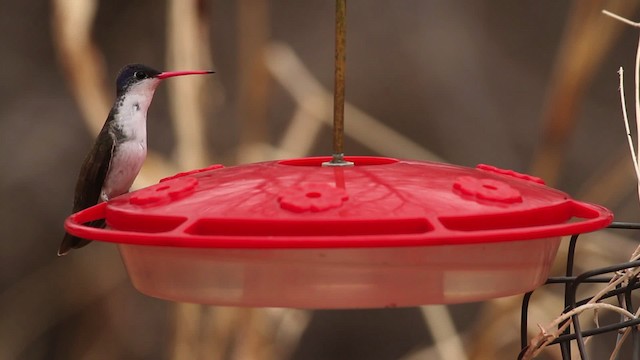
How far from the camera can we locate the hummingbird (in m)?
1.86

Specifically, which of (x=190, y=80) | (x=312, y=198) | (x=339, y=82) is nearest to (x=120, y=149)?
(x=190, y=80)

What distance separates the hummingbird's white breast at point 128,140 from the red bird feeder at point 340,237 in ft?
2.67

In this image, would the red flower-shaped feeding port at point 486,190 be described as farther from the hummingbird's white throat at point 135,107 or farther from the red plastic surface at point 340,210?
the hummingbird's white throat at point 135,107

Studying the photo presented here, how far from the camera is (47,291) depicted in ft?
8.00

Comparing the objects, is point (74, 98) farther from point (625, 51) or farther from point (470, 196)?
point (470, 196)

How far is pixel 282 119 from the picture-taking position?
242 cm

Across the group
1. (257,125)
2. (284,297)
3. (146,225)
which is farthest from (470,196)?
(257,125)

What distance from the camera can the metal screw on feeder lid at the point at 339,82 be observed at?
1.08 m

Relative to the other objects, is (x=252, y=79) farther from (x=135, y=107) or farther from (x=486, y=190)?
(x=486, y=190)

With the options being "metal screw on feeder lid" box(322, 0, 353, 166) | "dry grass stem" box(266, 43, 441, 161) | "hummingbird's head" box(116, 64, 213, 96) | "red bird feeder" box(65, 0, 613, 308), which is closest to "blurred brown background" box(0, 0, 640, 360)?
"dry grass stem" box(266, 43, 441, 161)

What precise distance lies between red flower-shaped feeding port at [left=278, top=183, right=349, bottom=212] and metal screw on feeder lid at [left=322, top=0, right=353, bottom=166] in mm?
184

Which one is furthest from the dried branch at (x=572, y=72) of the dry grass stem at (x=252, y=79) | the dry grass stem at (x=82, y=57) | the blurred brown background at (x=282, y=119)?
the dry grass stem at (x=82, y=57)

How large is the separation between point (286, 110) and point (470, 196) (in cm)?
148

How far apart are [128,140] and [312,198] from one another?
104cm
